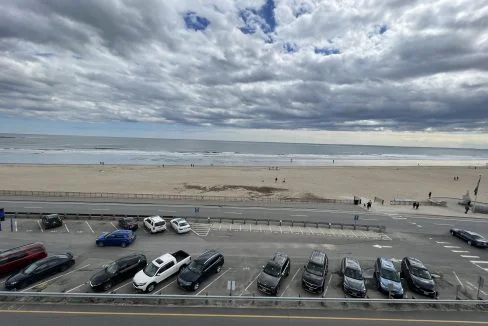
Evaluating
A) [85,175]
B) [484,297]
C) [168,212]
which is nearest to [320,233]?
[484,297]

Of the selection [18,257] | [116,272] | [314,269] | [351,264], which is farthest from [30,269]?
[351,264]

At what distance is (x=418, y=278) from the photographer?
17094 mm

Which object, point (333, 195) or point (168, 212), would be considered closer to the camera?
point (168, 212)

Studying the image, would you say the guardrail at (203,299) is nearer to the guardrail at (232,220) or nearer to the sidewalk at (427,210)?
the guardrail at (232,220)

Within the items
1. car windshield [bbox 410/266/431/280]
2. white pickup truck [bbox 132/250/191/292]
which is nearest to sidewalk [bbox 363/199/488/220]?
car windshield [bbox 410/266/431/280]

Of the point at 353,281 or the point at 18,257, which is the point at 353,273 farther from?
the point at 18,257

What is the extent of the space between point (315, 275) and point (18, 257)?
19126mm

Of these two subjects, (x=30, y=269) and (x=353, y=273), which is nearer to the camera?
(x=30, y=269)

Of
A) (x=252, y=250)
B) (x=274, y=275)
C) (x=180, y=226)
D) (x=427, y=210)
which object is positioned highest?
(x=427, y=210)

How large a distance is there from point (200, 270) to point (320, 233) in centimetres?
1520

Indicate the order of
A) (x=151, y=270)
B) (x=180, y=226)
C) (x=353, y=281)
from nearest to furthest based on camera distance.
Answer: (x=353, y=281) → (x=151, y=270) → (x=180, y=226)

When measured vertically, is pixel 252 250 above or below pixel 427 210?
below

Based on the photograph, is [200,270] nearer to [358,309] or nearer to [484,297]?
[358,309]

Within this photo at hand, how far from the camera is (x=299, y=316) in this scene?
12.1m
